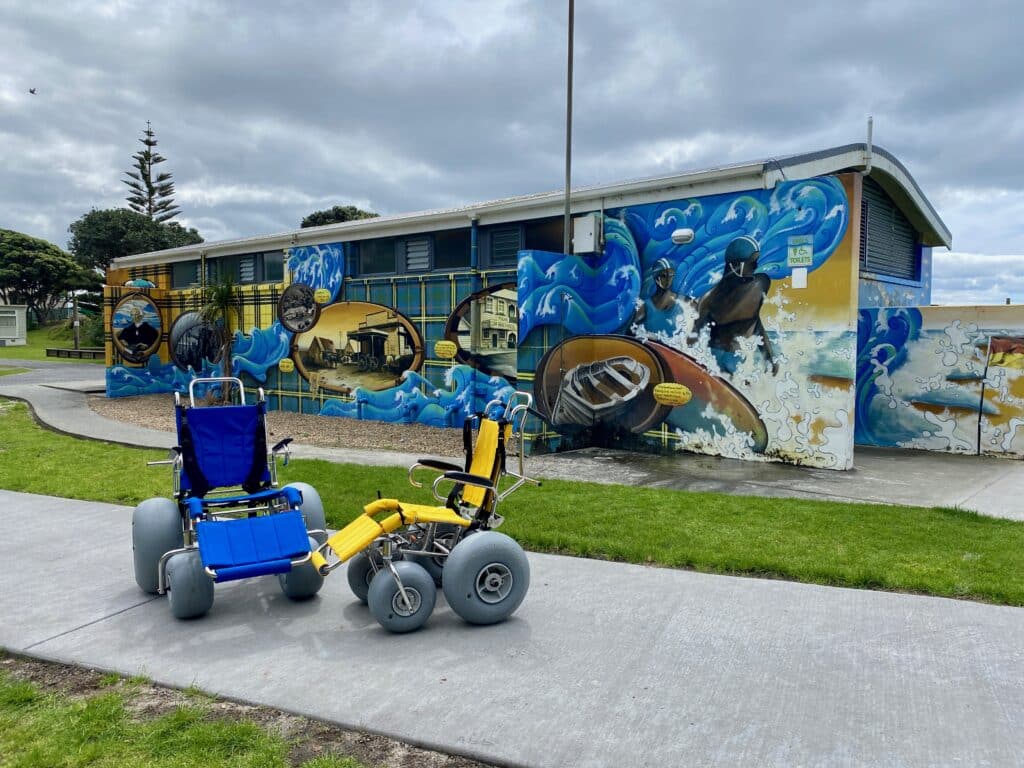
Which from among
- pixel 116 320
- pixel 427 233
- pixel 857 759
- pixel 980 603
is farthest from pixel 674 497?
pixel 116 320

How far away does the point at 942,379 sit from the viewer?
36.0 feet

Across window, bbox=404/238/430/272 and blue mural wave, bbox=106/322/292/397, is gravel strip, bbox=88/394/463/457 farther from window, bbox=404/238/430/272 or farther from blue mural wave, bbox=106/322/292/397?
window, bbox=404/238/430/272

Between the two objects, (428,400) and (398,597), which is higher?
(428,400)

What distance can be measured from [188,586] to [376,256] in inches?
400

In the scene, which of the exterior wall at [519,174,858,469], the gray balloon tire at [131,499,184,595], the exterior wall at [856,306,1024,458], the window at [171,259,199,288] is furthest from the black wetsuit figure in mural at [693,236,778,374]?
the window at [171,259,199,288]

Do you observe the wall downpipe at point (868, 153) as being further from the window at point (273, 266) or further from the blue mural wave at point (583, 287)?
the window at point (273, 266)

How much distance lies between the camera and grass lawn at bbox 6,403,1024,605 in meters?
5.02

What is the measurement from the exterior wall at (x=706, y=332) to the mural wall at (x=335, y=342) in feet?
4.55

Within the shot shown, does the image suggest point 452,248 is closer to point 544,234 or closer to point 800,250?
point 544,234

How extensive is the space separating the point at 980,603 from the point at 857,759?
2196mm

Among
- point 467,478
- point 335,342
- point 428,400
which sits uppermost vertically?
point 335,342

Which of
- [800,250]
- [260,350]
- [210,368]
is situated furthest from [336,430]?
[800,250]

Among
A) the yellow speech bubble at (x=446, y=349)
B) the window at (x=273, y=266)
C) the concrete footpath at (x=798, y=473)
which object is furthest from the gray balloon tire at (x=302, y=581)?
the window at (x=273, y=266)

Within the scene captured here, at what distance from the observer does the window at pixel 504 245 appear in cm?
1184
